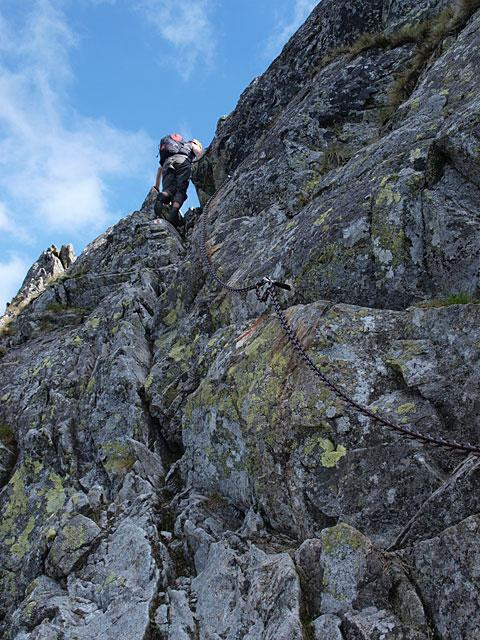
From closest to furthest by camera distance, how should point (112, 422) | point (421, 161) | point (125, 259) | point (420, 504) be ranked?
point (420, 504), point (421, 161), point (112, 422), point (125, 259)

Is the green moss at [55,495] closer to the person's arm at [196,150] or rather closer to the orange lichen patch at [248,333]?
the orange lichen patch at [248,333]

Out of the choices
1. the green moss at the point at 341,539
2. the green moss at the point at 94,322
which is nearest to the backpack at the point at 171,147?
the green moss at the point at 94,322

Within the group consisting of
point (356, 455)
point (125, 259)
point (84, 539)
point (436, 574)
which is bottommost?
point (436, 574)

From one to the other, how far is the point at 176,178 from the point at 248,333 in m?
14.3

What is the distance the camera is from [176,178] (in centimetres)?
2288

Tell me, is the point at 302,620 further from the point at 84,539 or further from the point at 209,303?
the point at 209,303

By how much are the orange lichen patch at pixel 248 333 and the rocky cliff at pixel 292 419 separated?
0.19 ft

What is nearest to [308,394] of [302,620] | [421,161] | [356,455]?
[356,455]

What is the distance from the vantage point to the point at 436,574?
5254 mm

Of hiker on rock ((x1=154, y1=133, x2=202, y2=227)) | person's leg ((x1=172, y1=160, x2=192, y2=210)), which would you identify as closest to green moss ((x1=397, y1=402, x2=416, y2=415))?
hiker on rock ((x1=154, y1=133, x2=202, y2=227))

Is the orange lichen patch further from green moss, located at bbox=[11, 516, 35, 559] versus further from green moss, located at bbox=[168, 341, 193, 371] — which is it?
green moss, located at bbox=[11, 516, 35, 559]

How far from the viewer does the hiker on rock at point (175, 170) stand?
73.6 feet

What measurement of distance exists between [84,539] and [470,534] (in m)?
5.93

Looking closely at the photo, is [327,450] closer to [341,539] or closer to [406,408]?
[406,408]
